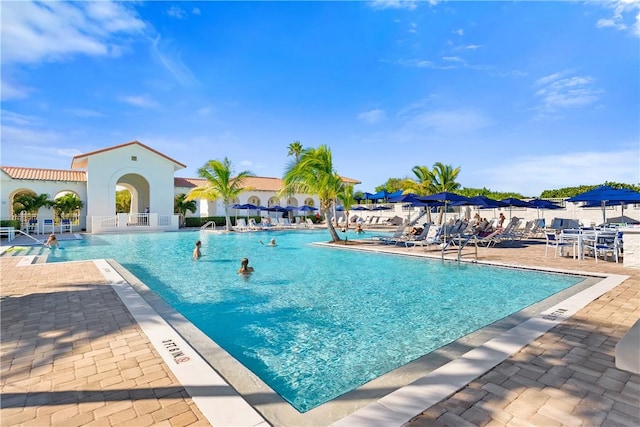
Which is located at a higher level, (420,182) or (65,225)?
(420,182)

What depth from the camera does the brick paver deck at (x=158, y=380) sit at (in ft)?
7.34

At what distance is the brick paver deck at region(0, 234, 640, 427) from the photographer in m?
2.24

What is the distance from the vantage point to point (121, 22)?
425 inches

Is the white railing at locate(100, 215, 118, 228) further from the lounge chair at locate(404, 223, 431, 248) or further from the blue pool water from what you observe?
the lounge chair at locate(404, 223, 431, 248)

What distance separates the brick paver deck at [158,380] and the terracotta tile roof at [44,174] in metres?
24.5

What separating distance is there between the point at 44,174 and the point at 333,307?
92.5ft

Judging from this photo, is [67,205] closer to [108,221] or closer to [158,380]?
[108,221]

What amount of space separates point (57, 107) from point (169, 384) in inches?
805

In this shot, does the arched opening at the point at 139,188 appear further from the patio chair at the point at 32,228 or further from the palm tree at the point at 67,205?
the patio chair at the point at 32,228

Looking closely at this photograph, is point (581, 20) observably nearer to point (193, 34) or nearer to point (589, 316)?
point (589, 316)

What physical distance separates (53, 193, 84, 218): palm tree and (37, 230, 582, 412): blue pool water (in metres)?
17.3

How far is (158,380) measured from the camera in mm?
2746

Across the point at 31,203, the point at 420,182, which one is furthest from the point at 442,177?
the point at 31,203

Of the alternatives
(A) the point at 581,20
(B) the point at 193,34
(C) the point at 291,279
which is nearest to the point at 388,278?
(C) the point at 291,279
